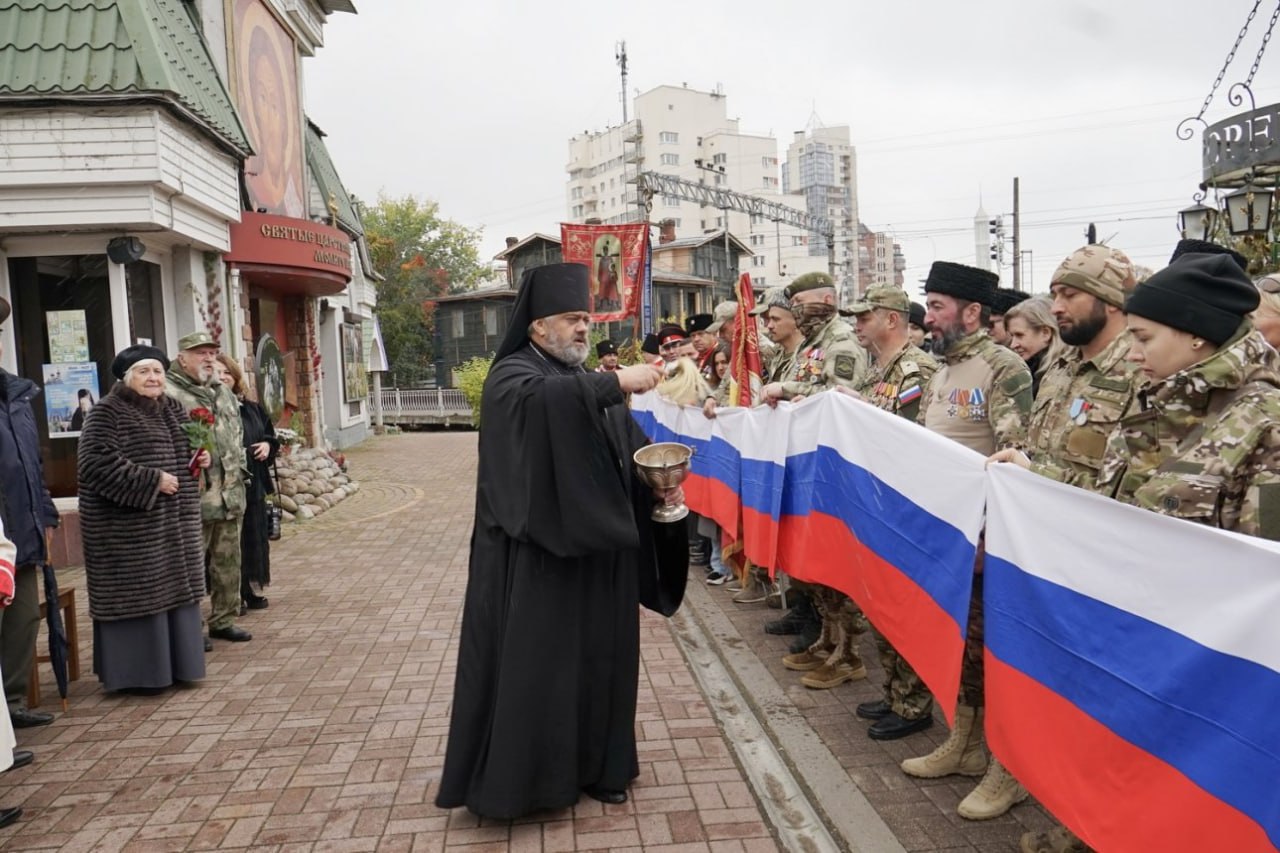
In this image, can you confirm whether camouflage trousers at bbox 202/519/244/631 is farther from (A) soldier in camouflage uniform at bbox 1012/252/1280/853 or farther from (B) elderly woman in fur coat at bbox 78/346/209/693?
(A) soldier in camouflage uniform at bbox 1012/252/1280/853

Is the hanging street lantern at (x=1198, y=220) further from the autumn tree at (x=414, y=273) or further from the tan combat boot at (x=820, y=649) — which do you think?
the autumn tree at (x=414, y=273)

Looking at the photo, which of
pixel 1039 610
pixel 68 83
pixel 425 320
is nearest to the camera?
pixel 1039 610

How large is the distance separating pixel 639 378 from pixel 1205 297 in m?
1.82

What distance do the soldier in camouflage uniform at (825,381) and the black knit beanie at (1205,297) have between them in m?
2.46

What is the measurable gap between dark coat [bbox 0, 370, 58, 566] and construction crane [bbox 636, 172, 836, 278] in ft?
84.6

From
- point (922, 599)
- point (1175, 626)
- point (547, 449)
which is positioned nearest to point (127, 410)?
point (547, 449)

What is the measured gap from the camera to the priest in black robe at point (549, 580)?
343 cm

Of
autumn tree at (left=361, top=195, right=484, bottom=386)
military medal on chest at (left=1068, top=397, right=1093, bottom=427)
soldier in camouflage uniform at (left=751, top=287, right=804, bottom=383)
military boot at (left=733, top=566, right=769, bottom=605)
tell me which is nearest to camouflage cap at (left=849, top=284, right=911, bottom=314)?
soldier in camouflage uniform at (left=751, top=287, right=804, bottom=383)

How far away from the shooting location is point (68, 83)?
8906 mm

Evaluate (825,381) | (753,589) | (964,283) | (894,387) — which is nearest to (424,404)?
(753,589)

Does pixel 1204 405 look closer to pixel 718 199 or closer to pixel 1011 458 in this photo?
pixel 1011 458

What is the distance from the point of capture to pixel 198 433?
5.83m

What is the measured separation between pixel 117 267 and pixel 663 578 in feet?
27.6

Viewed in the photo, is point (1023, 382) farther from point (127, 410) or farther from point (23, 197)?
point (23, 197)
